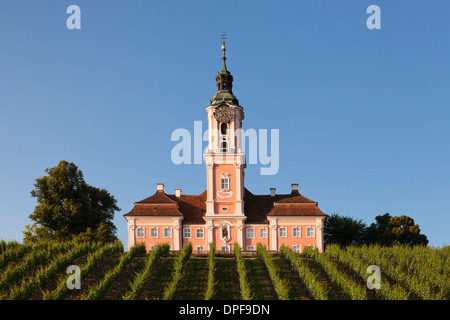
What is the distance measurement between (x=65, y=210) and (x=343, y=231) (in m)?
33.6

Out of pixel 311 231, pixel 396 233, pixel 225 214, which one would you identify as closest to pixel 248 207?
pixel 225 214

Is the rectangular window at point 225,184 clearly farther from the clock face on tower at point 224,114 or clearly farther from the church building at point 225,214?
the clock face on tower at point 224,114

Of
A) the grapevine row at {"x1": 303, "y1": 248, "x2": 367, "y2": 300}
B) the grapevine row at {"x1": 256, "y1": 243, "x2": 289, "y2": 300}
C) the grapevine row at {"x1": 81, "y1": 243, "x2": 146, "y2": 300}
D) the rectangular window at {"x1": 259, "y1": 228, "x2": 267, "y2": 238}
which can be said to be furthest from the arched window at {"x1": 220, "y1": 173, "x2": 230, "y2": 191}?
the grapevine row at {"x1": 81, "y1": 243, "x2": 146, "y2": 300}

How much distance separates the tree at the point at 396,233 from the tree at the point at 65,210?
31.3 m

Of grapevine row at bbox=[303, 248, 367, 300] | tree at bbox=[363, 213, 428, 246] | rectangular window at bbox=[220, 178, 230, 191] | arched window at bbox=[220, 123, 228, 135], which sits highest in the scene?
arched window at bbox=[220, 123, 228, 135]

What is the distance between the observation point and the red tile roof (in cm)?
6244

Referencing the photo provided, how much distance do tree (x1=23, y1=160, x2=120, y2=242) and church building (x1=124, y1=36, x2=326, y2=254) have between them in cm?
436

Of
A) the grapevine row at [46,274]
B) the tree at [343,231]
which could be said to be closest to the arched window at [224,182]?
the tree at [343,231]

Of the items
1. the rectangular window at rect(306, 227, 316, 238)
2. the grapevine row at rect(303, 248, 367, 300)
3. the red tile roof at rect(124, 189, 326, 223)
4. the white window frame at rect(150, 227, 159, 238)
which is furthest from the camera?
the red tile roof at rect(124, 189, 326, 223)

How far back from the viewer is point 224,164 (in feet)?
209

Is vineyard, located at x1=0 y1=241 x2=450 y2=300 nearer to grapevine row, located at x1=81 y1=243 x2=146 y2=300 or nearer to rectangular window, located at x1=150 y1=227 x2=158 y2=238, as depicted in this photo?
grapevine row, located at x1=81 y1=243 x2=146 y2=300

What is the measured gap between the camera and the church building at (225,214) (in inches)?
2438

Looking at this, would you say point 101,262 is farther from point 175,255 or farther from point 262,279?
point 262,279

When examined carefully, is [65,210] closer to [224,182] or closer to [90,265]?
[224,182]
